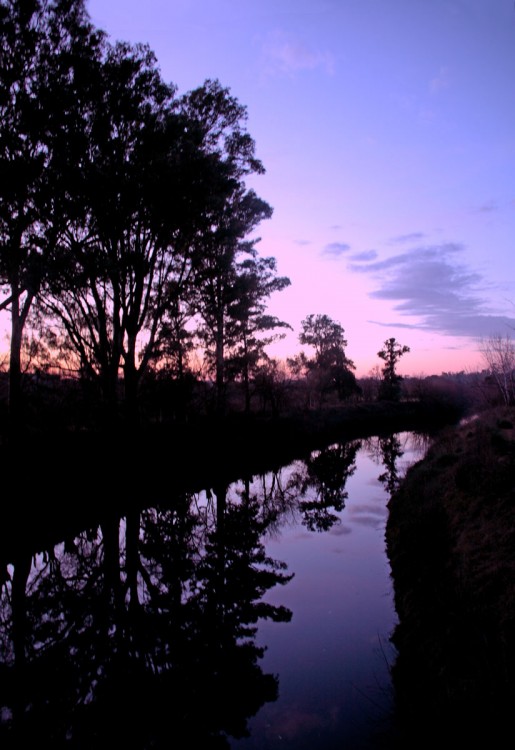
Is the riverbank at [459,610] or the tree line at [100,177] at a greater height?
the tree line at [100,177]

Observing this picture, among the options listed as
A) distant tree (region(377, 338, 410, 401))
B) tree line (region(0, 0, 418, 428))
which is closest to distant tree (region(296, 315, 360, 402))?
distant tree (region(377, 338, 410, 401))

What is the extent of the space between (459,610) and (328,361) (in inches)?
2519

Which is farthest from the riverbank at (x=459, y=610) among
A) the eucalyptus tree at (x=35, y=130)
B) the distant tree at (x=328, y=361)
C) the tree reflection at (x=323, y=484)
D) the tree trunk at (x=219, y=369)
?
the distant tree at (x=328, y=361)

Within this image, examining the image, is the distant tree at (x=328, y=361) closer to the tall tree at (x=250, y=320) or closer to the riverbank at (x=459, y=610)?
the tall tree at (x=250, y=320)

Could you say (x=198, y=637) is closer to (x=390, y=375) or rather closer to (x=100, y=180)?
(x=100, y=180)

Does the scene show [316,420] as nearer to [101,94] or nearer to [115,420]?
[115,420]

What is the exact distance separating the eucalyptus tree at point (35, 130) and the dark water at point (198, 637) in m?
7.86

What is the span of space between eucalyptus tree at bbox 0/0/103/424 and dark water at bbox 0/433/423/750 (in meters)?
7.86

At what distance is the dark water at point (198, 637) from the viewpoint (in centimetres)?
558

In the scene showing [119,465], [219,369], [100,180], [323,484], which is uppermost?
[100,180]

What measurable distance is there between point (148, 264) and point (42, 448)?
28.7ft

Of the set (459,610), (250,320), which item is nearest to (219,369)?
(250,320)

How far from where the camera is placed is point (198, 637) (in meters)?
7.65

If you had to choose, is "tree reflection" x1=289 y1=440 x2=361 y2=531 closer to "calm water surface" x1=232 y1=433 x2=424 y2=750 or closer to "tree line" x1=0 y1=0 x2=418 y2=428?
"calm water surface" x1=232 y1=433 x2=424 y2=750
